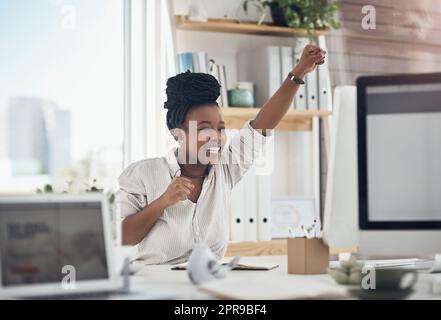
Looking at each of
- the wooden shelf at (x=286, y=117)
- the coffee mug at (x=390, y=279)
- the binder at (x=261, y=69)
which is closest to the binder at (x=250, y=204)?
the wooden shelf at (x=286, y=117)

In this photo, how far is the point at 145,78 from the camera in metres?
3.09

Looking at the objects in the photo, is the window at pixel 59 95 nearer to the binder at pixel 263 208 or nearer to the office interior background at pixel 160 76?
the office interior background at pixel 160 76

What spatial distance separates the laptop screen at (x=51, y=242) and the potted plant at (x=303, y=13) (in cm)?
236

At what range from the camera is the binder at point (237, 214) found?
3.27m

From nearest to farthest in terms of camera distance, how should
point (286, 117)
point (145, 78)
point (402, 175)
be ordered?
1. point (402, 175)
2. point (145, 78)
3. point (286, 117)

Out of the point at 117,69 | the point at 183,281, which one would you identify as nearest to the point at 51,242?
the point at 183,281

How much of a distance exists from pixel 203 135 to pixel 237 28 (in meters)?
1.44

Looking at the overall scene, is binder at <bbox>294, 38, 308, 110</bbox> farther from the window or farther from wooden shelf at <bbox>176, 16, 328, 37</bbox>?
the window

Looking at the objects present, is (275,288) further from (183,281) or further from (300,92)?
(300,92)

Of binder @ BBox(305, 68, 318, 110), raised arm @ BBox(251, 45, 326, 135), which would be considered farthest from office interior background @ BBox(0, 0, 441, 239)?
raised arm @ BBox(251, 45, 326, 135)

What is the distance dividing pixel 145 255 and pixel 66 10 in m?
1.24

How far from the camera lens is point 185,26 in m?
3.37

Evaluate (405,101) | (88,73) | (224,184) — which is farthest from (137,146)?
(405,101)
